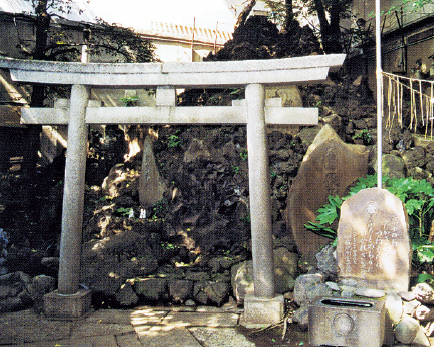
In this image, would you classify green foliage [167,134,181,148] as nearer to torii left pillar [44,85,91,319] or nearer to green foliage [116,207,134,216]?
green foliage [116,207,134,216]

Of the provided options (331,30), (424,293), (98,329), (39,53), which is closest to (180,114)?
(98,329)

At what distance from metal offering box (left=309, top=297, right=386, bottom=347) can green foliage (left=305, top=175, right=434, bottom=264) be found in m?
1.90

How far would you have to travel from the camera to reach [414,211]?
284 inches

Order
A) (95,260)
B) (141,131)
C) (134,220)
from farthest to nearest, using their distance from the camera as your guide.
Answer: (141,131)
(134,220)
(95,260)

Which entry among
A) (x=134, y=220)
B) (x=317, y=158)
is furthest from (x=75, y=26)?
(x=317, y=158)

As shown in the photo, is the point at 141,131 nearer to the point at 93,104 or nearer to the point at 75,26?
the point at 75,26

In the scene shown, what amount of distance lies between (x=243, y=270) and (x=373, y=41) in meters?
11.2

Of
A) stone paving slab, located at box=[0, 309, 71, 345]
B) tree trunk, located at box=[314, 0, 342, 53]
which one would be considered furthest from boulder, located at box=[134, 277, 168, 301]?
tree trunk, located at box=[314, 0, 342, 53]

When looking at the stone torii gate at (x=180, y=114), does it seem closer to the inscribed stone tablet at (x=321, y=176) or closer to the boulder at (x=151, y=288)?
the boulder at (x=151, y=288)

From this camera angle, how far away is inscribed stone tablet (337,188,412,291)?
19.3 feet

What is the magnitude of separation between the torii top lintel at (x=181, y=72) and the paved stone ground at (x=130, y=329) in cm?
404

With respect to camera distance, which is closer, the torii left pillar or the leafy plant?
the torii left pillar

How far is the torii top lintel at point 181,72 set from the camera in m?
6.34

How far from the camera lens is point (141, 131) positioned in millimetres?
12945
